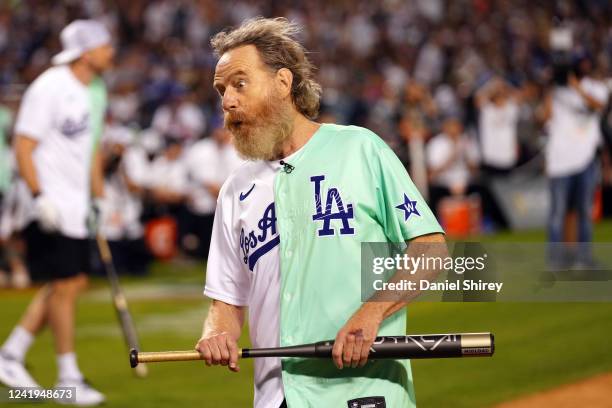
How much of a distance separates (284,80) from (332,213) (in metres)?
0.56

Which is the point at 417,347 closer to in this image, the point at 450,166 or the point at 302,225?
the point at 302,225

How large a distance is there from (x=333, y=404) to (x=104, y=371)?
18.9 feet

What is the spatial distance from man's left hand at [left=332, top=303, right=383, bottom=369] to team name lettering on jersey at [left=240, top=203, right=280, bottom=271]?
0.48 m

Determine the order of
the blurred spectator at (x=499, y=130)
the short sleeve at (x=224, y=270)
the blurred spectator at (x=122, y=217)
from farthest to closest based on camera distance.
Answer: the blurred spectator at (x=499, y=130), the blurred spectator at (x=122, y=217), the short sleeve at (x=224, y=270)

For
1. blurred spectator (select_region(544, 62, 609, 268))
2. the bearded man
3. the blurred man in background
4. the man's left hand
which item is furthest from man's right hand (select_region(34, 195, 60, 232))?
blurred spectator (select_region(544, 62, 609, 268))

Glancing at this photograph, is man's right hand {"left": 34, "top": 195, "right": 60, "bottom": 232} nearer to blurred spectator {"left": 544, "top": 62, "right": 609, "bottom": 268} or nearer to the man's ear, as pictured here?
the man's ear

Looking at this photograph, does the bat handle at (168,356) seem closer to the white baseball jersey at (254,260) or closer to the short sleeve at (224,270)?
the white baseball jersey at (254,260)

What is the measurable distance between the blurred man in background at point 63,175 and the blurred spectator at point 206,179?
7865mm

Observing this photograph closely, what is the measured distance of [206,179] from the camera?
16812 millimetres

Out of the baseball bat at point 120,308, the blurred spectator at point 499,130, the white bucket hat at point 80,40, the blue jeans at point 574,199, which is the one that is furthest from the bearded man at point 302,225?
the blurred spectator at point 499,130

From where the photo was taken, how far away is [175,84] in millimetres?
22266

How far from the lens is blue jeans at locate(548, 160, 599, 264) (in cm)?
1275

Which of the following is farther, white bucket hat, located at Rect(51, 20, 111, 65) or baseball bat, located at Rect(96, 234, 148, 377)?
baseball bat, located at Rect(96, 234, 148, 377)

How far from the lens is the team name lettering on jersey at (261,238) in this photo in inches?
157
